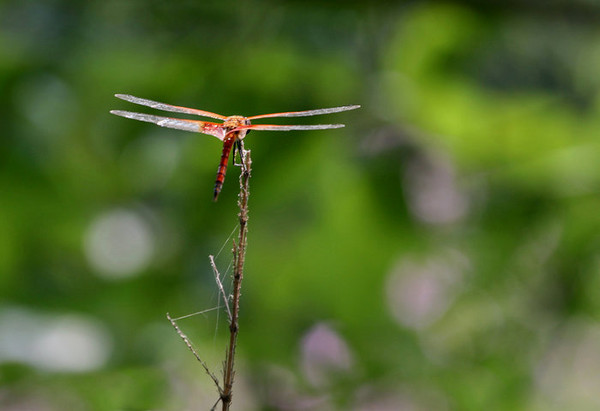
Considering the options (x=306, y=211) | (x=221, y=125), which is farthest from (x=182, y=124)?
(x=306, y=211)

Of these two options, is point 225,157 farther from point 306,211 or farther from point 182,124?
point 306,211

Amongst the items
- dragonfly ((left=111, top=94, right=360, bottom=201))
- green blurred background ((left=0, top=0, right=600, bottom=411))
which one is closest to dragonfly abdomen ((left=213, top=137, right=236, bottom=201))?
dragonfly ((left=111, top=94, right=360, bottom=201))

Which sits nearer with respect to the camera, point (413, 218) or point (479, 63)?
point (413, 218)

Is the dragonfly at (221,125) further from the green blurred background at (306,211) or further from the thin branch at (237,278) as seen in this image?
the green blurred background at (306,211)

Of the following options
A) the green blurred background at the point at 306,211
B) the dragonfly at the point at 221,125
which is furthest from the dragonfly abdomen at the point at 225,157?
the green blurred background at the point at 306,211

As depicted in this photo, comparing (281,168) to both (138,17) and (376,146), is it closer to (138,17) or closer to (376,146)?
(376,146)

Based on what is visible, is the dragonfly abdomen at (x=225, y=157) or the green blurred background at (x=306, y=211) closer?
the dragonfly abdomen at (x=225, y=157)

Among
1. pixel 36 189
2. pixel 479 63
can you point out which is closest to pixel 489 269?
pixel 479 63

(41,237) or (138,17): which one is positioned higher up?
(138,17)

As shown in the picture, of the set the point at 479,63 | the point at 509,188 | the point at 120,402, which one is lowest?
the point at 120,402
